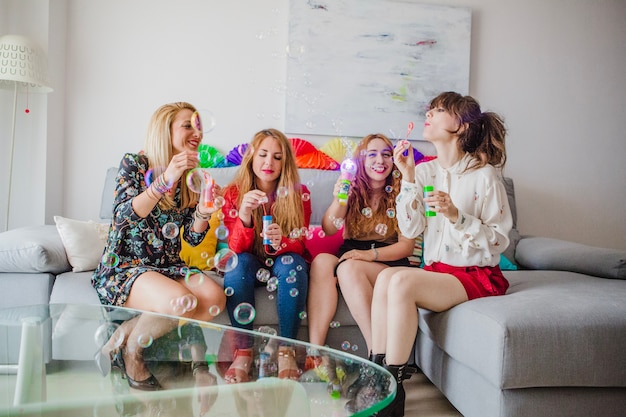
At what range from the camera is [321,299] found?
75.4 inches

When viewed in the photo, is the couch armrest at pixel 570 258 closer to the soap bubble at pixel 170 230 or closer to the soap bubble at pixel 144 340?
the soap bubble at pixel 170 230

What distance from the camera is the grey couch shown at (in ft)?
4.62

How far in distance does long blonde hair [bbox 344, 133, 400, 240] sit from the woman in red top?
0.59 ft

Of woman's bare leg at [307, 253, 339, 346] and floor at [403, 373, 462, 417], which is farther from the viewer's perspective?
woman's bare leg at [307, 253, 339, 346]

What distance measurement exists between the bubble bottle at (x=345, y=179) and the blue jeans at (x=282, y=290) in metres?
0.29

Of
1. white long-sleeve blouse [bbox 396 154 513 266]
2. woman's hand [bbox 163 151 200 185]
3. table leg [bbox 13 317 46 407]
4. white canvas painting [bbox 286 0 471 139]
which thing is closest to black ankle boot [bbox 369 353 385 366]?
white long-sleeve blouse [bbox 396 154 513 266]

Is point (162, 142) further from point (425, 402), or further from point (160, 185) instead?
point (425, 402)

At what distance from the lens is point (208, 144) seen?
2.96 m

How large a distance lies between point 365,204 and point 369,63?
50.8 inches

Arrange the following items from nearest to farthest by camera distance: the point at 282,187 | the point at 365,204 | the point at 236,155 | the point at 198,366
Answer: the point at 198,366 → the point at 282,187 → the point at 365,204 → the point at 236,155

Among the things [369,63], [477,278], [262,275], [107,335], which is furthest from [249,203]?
[369,63]

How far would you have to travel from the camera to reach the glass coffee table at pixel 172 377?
1026mm

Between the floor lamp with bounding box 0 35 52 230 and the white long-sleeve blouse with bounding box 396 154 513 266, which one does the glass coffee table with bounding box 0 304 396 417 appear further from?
the floor lamp with bounding box 0 35 52 230

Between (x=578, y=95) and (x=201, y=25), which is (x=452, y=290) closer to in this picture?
(x=201, y=25)
